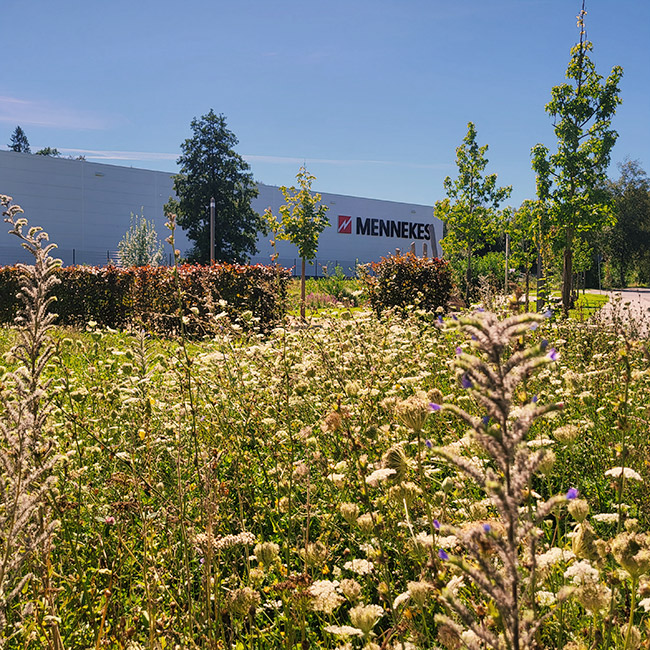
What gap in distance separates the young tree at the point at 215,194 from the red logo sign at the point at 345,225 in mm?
14648

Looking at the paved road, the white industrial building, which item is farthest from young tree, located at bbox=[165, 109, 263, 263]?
the paved road

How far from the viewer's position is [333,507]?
9.14 ft

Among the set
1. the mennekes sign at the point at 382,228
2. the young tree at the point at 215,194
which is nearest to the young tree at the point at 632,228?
the mennekes sign at the point at 382,228

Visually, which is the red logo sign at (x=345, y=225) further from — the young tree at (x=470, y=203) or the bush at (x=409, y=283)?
the bush at (x=409, y=283)

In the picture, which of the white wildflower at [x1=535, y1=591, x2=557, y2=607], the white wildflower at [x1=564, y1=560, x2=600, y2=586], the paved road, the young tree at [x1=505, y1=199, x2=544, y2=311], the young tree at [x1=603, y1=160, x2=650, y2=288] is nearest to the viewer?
the white wildflower at [x1=564, y1=560, x2=600, y2=586]

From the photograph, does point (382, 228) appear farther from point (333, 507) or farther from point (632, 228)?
point (333, 507)

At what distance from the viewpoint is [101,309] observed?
16.4 metres

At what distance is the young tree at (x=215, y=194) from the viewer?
3941 cm

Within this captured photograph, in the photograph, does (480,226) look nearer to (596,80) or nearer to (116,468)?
(596,80)

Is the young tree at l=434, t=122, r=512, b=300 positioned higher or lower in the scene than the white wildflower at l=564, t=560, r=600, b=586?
higher

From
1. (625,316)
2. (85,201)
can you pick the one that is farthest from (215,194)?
(625,316)

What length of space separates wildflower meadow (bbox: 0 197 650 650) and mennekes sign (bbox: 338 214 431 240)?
163 feet

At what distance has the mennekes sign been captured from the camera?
54.7 meters

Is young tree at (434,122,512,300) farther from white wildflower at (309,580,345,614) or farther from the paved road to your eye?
white wildflower at (309,580,345,614)
